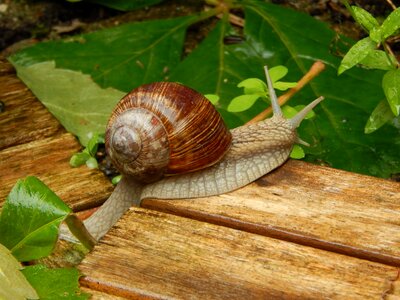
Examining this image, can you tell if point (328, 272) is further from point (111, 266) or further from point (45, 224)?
point (45, 224)

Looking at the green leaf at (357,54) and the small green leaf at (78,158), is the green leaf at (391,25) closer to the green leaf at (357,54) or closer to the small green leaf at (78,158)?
the green leaf at (357,54)

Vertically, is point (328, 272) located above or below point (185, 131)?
below

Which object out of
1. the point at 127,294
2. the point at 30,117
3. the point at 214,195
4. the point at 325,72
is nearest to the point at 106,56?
the point at 30,117

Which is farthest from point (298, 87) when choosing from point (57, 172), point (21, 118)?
point (21, 118)

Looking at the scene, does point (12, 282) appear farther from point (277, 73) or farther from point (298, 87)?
point (298, 87)

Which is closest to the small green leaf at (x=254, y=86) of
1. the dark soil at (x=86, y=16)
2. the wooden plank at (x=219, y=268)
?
the wooden plank at (x=219, y=268)

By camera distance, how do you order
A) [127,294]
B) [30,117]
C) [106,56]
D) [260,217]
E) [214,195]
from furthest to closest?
[106,56]
[30,117]
[214,195]
[260,217]
[127,294]

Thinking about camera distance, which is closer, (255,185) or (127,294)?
(127,294)

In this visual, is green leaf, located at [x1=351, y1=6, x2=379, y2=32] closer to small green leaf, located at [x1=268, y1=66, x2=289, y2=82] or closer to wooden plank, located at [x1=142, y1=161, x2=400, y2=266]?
small green leaf, located at [x1=268, y1=66, x2=289, y2=82]
